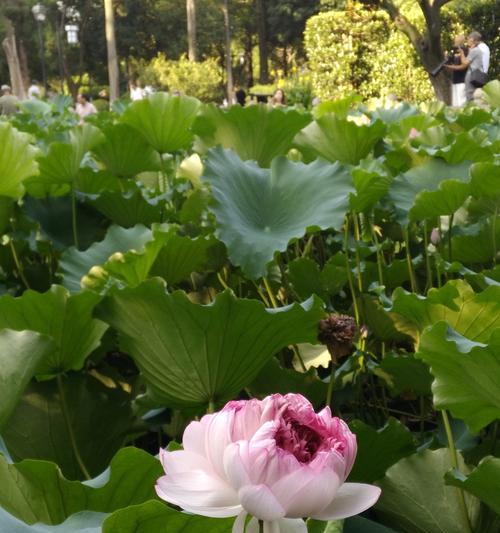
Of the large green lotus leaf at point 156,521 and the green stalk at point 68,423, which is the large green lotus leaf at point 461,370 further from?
the green stalk at point 68,423

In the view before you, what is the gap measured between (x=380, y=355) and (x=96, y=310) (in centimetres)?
60

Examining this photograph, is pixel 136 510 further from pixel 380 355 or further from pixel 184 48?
pixel 184 48

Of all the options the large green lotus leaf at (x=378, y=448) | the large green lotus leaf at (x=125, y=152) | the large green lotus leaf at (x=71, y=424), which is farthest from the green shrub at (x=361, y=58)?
the large green lotus leaf at (x=378, y=448)

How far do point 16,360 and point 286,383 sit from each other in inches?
12.7

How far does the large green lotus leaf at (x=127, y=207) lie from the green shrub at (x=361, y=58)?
13.9 meters

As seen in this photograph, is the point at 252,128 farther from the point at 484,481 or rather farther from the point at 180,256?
the point at 484,481

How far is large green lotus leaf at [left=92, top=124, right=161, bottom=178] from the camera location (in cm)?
198

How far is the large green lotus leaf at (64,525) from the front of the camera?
0.54m

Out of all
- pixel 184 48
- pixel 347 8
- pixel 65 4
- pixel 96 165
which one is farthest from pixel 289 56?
pixel 96 165

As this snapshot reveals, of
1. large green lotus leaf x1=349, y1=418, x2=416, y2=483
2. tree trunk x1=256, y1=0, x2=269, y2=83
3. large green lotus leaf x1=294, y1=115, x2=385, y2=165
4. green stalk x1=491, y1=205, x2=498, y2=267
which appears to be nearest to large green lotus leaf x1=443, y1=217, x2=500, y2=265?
green stalk x1=491, y1=205, x2=498, y2=267

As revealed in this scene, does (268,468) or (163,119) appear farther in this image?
(163,119)

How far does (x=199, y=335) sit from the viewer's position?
1.00 m

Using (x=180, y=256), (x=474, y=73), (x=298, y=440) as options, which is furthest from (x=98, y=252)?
(x=474, y=73)

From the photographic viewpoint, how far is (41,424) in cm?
123
